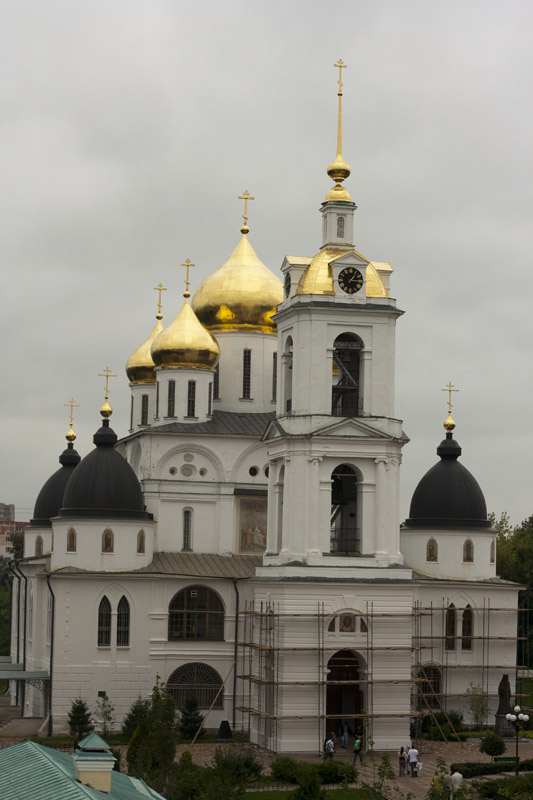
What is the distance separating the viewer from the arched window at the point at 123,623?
46.3 metres

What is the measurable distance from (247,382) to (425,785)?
1795cm

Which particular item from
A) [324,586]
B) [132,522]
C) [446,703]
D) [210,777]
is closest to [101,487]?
[132,522]

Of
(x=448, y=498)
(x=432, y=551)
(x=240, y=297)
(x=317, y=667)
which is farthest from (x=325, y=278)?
(x=432, y=551)

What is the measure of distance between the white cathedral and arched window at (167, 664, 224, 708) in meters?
0.06

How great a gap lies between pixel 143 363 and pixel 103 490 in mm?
8193

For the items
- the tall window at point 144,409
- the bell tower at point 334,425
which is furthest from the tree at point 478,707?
the tall window at point 144,409

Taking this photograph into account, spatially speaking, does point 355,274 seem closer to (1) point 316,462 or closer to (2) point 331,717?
(1) point 316,462

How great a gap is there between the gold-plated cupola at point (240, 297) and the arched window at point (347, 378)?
25.8ft

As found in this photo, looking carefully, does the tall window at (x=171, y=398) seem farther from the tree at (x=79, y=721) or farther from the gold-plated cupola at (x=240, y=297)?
the tree at (x=79, y=721)

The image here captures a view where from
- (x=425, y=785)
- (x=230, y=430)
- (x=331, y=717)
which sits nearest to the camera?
(x=425, y=785)

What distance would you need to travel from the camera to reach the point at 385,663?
138 ft

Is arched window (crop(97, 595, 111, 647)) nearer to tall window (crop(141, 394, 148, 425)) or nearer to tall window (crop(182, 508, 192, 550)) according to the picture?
Answer: tall window (crop(182, 508, 192, 550))

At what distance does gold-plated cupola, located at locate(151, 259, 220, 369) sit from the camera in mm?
50344

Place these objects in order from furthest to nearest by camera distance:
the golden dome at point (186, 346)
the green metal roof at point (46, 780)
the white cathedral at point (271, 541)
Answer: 1. the golden dome at point (186, 346)
2. the white cathedral at point (271, 541)
3. the green metal roof at point (46, 780)
